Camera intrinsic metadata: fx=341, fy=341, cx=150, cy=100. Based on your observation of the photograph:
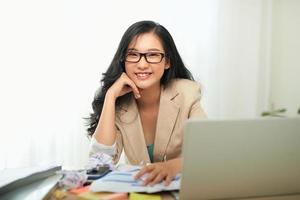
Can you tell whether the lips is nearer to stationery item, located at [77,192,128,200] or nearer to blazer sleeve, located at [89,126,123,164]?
blazer sleeve, located at [89,126,123,164]

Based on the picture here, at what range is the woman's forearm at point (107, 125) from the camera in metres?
1.38

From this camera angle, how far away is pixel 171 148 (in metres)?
1.48

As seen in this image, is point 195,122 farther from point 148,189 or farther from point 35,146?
point 35,146

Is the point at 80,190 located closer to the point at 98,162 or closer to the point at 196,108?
the point at 98,162

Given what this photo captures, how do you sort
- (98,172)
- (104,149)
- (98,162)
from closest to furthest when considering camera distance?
(98,172) → (98,162) → (104,149)

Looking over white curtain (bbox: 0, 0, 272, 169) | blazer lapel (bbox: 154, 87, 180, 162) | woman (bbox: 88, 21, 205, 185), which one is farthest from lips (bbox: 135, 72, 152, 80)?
white curtain (bbox: 0, 0, 272, 169)

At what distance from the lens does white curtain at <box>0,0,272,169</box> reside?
84.3 inches

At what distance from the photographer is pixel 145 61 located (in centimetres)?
144

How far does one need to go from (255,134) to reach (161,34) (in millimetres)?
910

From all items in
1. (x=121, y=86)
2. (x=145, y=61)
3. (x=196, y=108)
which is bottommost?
(x=196, y=108)

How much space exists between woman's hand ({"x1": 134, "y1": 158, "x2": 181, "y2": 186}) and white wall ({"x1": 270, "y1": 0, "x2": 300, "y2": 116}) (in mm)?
1702

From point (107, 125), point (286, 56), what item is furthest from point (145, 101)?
point (286, 56)

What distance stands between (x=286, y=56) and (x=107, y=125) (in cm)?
158

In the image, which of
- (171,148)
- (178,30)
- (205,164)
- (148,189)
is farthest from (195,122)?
(178,30)
